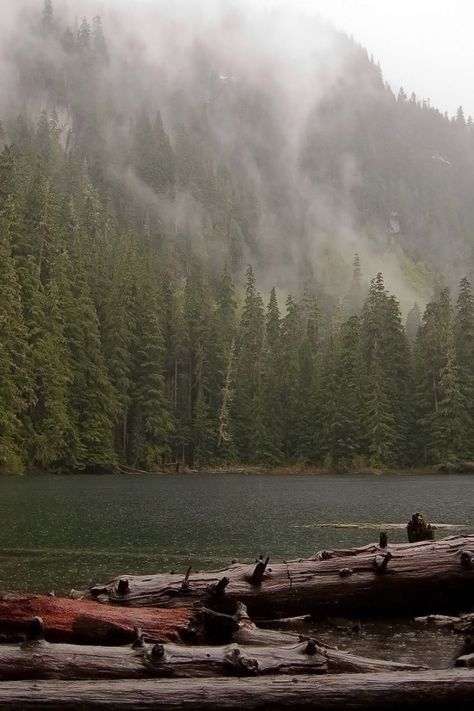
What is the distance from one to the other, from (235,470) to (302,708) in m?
99.9

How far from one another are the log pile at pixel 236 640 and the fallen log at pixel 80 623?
0.7 inches

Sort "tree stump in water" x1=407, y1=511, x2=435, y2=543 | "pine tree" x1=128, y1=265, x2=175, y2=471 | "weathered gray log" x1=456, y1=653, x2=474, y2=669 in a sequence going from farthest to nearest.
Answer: "pine tree" x1=128, y1=265, x2=175, y2=471 → "tree stump in water" x1=407, y1=511, x2=435, y2=543 → "weathered gray log" x1=456, y1=653, x2=474, y2=669

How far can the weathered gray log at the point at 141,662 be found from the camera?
839cm

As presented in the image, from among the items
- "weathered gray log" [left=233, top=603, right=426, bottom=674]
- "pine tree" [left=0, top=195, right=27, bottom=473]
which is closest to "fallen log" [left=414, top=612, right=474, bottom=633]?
"weathered gray log" [left=233, top=603, right=426, bottom=674]

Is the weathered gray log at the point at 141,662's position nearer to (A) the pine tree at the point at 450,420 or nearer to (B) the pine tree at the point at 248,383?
(A) the pine tree at the point at 450,420

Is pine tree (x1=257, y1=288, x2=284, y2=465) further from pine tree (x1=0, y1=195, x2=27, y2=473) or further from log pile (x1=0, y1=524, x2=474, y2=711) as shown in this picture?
log pile (x1=0, y1=524, x2=474, y2=711)

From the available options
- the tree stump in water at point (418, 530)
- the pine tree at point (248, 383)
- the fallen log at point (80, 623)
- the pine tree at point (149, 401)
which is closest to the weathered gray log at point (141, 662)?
the fallen log at point (80, 623)

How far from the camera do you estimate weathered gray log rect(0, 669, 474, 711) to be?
24.7 feet

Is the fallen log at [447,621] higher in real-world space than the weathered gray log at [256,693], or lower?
lower

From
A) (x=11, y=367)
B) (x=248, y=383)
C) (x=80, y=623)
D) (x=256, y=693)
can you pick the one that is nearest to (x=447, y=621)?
(x=256, y=693)

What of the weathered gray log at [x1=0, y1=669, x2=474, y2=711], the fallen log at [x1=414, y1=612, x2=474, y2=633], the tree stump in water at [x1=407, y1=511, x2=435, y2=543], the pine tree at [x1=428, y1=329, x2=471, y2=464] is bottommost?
the fallen log at [x1=414, y1=612, x2=474, y2=633]

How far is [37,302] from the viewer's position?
87062 mm

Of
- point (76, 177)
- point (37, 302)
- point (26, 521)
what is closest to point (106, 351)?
point (37, 302)

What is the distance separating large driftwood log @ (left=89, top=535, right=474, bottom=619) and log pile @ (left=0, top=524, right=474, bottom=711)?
23mm
